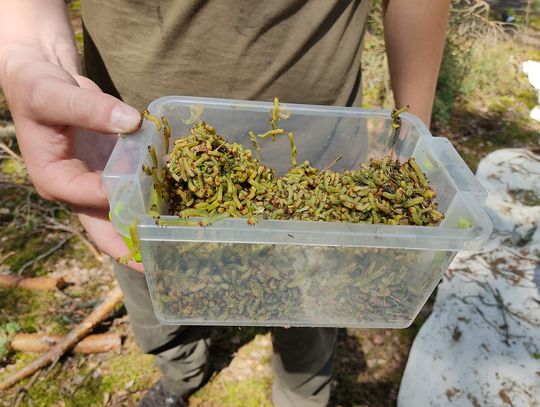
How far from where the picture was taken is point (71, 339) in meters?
2.91

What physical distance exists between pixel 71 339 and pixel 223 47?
2261mm

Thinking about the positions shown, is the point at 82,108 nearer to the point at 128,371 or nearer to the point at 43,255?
the point at 128,371

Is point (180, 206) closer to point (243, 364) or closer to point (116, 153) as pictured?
point (116, 153)

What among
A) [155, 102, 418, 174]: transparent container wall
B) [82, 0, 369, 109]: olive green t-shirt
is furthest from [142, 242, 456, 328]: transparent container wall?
[82, 0, 369, 109]: olive green t-shirt

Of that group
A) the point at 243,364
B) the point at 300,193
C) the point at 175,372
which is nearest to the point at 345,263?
the point at 300,193

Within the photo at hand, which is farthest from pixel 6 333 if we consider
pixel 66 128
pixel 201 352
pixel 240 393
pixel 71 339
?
pixel 66 128

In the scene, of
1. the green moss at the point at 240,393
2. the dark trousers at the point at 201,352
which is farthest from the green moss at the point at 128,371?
the green moss at the point at 240,393

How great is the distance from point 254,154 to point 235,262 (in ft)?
2.04

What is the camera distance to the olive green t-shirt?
5.47 feet

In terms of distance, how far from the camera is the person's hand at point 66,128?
1240mm

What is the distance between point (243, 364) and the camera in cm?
314

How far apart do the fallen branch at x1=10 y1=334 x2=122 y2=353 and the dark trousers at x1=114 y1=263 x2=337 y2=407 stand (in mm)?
533

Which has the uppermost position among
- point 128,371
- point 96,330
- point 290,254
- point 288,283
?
point 290,254

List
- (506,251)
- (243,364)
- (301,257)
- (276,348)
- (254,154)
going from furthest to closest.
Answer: (506,251), (243,364), (276,348), (254,154), (301,257)
